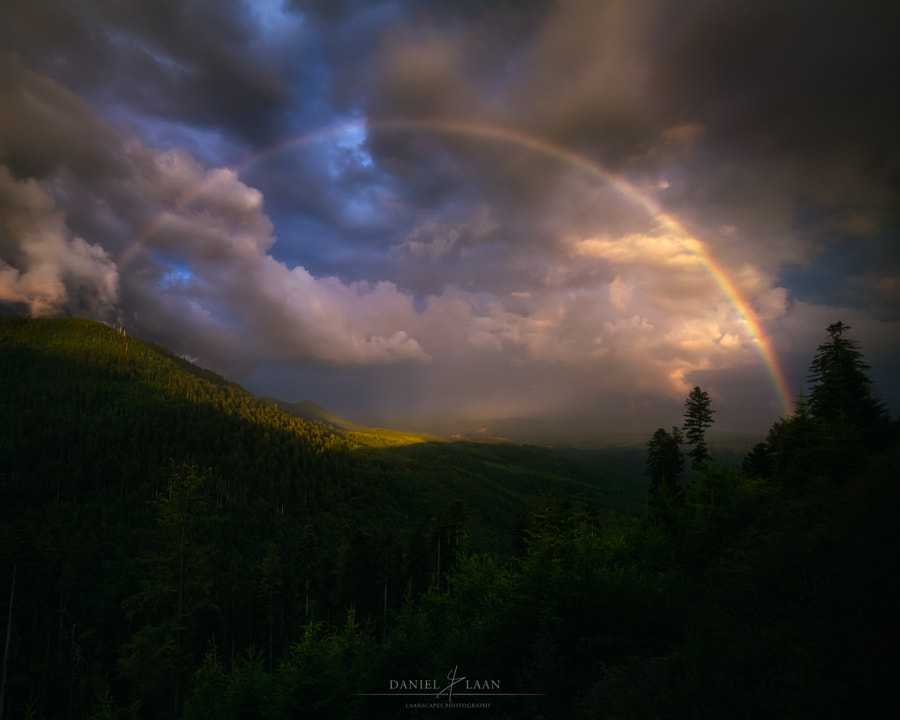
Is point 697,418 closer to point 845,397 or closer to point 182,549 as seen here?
point 845,397

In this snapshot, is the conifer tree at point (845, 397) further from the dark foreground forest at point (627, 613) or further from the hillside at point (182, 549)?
the hillside at point (182, 549)

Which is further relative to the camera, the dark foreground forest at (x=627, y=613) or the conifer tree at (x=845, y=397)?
the conifer tree at (x=845, y=397)

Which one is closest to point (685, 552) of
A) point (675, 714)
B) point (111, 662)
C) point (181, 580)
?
point (675, 714)

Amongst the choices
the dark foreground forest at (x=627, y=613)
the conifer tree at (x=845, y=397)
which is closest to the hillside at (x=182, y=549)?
the dark foreground forest at (x=627, y=613)

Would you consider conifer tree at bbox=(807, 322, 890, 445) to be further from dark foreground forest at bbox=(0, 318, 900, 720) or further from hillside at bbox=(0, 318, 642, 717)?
hillside at bbox=(0, 318, 642, 717)

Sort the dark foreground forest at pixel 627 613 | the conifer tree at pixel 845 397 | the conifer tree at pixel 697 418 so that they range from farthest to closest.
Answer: the conifer tree at pixel 697 418 → the conifer tree at pixel 845 397 → the dark foreground forest at pixel 627 613

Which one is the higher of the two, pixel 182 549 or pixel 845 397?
pixel 845 397

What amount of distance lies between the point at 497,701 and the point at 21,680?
57723 mm

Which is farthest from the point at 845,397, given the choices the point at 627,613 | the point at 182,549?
the point at 182,549

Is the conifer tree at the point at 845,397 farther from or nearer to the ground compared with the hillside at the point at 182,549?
farther from the ground

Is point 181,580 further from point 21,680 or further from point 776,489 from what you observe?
point 21,680

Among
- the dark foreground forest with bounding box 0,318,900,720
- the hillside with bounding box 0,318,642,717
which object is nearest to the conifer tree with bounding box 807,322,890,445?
the dark foreground forest with bounding box 0,318,900,720

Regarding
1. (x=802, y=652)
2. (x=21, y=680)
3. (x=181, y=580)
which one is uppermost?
(x=802, y=652)

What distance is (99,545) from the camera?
100188mm
